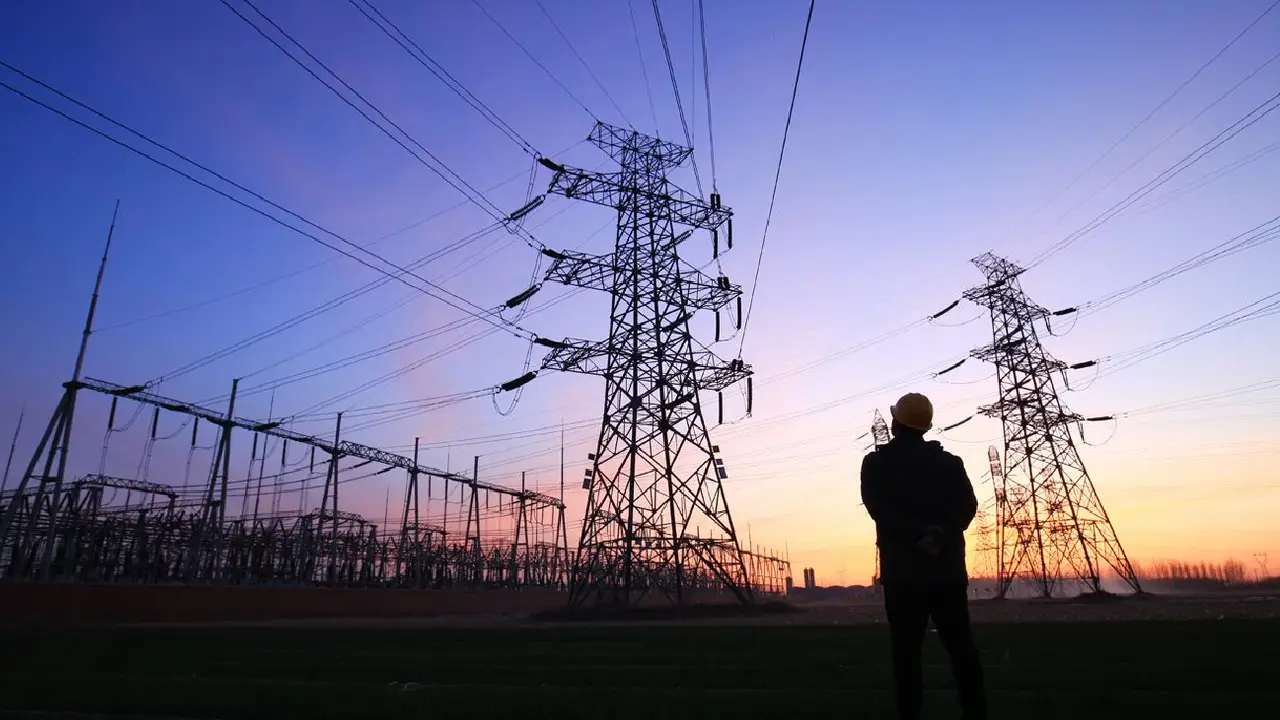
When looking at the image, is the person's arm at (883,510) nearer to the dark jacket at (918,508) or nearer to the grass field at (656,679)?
the dark jacket at (918,508)

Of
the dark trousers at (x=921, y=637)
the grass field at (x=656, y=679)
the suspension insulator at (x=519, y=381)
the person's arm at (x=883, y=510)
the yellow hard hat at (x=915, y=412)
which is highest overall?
the suspension insulator at (x=519, y=381)

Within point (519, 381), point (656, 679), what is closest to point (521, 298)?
point (519, 381)

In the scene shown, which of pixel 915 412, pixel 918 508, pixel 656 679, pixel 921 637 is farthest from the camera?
pixel 656 679

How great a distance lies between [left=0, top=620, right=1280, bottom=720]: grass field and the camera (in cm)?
371

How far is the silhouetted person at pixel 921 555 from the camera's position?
2789 millimetres

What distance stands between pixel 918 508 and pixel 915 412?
1.47 feet

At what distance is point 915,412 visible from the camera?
10.5 feet

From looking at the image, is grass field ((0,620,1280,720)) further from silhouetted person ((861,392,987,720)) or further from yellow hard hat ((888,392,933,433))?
yellow hard hat ((888,392,933,433))

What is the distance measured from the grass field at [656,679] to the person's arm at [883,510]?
3.53ft

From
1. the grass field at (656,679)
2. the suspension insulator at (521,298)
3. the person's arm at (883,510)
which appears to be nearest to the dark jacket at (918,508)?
the person's arm at (883,510)

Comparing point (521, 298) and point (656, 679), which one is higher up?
point (521, 298)

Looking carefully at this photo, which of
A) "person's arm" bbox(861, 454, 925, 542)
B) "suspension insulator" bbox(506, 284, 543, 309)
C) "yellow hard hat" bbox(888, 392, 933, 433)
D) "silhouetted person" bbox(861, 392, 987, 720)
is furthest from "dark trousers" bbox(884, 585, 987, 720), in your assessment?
"suspension insulator" bbox(506, 284, 543, 309)

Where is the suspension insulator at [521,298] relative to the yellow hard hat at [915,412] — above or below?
above

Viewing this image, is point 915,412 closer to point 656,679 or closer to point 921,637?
point 921,637
